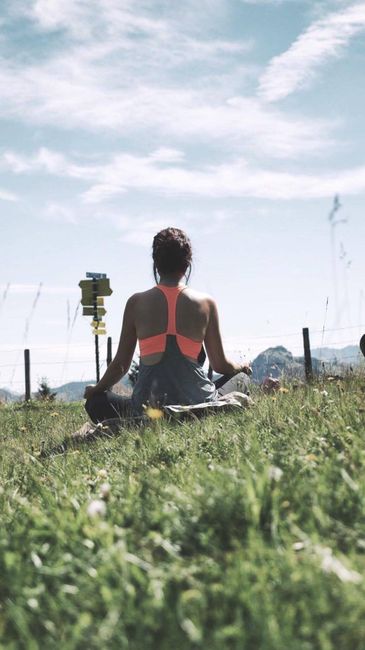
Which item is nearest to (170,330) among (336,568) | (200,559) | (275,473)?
(275,473)

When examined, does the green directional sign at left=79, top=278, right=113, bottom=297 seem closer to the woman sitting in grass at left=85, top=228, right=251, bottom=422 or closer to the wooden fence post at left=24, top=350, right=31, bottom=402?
the wooden fence post at left=24, top=350, right=31, bottom=402

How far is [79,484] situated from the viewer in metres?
3.56

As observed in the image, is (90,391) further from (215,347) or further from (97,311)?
(97,311)

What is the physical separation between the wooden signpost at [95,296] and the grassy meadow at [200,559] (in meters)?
14.0

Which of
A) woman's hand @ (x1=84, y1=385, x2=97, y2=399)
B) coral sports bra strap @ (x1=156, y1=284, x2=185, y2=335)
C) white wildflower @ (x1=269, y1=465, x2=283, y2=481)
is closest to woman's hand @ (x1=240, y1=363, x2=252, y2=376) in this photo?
coral sports bra strap @ (x1=156, y1=284, x2=185, y2=335)

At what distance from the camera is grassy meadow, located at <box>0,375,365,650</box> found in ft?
6.59

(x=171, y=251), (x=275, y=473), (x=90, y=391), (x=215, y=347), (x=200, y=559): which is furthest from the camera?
(x=90, y=391)

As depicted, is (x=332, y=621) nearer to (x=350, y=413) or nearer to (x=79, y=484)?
(x=79, y=484)

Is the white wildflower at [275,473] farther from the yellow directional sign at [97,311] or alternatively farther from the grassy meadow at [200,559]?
the yellow directional sign at [97,311]

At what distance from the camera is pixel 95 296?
17625mm

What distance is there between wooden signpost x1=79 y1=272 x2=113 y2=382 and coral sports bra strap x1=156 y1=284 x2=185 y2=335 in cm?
1184

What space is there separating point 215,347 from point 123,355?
2.37 ft

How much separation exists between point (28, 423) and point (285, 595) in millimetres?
7014

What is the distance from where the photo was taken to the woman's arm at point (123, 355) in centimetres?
591
